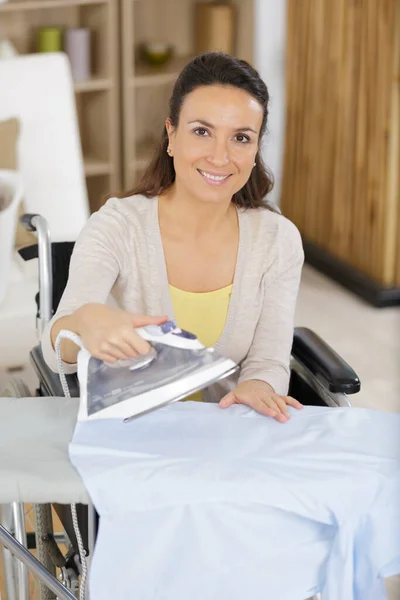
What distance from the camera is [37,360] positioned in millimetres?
1745

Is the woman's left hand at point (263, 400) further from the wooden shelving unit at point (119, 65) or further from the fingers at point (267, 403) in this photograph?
the wooden shelving unit at point (119, 65)

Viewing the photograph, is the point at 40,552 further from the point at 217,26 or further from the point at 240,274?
the point at 217,26

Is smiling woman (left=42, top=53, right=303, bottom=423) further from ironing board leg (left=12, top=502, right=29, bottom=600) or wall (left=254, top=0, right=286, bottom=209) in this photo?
wall (left=254, top=0, right=286, bottom=209)

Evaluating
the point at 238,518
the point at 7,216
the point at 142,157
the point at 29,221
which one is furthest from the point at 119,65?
the point at 238,518

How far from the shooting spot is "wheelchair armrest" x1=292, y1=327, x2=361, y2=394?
5.20ft

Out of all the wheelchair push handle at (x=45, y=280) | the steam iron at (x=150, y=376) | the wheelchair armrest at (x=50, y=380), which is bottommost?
the wheelchair armrest at (x=50, y=380)

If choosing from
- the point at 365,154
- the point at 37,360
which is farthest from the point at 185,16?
the point at 37,360

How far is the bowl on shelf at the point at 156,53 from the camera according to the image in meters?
4.23

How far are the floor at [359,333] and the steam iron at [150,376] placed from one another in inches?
67.4

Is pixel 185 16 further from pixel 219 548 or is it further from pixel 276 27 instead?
pixel 219 548

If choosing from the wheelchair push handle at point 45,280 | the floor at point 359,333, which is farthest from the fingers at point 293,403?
the floor at point 359,333

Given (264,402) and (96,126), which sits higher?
(264,402)

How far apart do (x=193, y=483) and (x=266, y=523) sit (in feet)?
0.32

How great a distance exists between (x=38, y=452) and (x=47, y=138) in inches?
75.1
